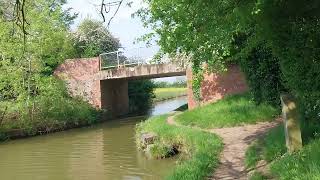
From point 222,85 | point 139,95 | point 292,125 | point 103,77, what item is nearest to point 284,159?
point 292,125

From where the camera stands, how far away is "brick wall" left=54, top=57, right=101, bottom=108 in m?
32.3

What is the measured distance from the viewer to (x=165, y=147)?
14.7 metres

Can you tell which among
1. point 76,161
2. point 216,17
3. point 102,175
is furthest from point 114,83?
point 216,17

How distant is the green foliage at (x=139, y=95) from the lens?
4069cm

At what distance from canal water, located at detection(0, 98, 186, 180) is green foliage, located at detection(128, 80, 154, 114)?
15.3 metres

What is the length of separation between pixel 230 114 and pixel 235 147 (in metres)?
5.10

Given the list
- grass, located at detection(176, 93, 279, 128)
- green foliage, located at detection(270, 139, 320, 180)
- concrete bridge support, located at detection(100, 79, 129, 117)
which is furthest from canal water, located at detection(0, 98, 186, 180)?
concrete bridge support, located at detection(100, 79, 129, 117)

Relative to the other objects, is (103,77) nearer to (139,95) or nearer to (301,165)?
(139,95)

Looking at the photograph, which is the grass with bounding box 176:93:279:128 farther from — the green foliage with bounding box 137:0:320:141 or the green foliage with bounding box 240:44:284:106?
the green foliage with bounding box 137:0:320:141

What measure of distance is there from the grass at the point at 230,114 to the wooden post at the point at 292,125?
7.31 m

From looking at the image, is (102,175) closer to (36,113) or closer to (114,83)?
(36,113)

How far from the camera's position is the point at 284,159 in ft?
26.0

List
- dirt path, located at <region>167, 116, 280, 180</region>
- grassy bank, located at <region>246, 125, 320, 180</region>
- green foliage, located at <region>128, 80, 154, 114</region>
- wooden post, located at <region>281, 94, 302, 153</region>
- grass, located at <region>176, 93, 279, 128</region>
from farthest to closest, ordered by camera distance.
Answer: green foliage, located at <region>128, 80, 154, 114</region>
grass, located at <region>176, 93, 279, 128</region>
dirt path, located at <region>167, 116, 280, 180</region>
wooden post, located at <region>281, 94, 302, 153</region>
grassy bank, located at <region>246, 125, 320, 180</region>

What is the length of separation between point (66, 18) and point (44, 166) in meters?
36.2
